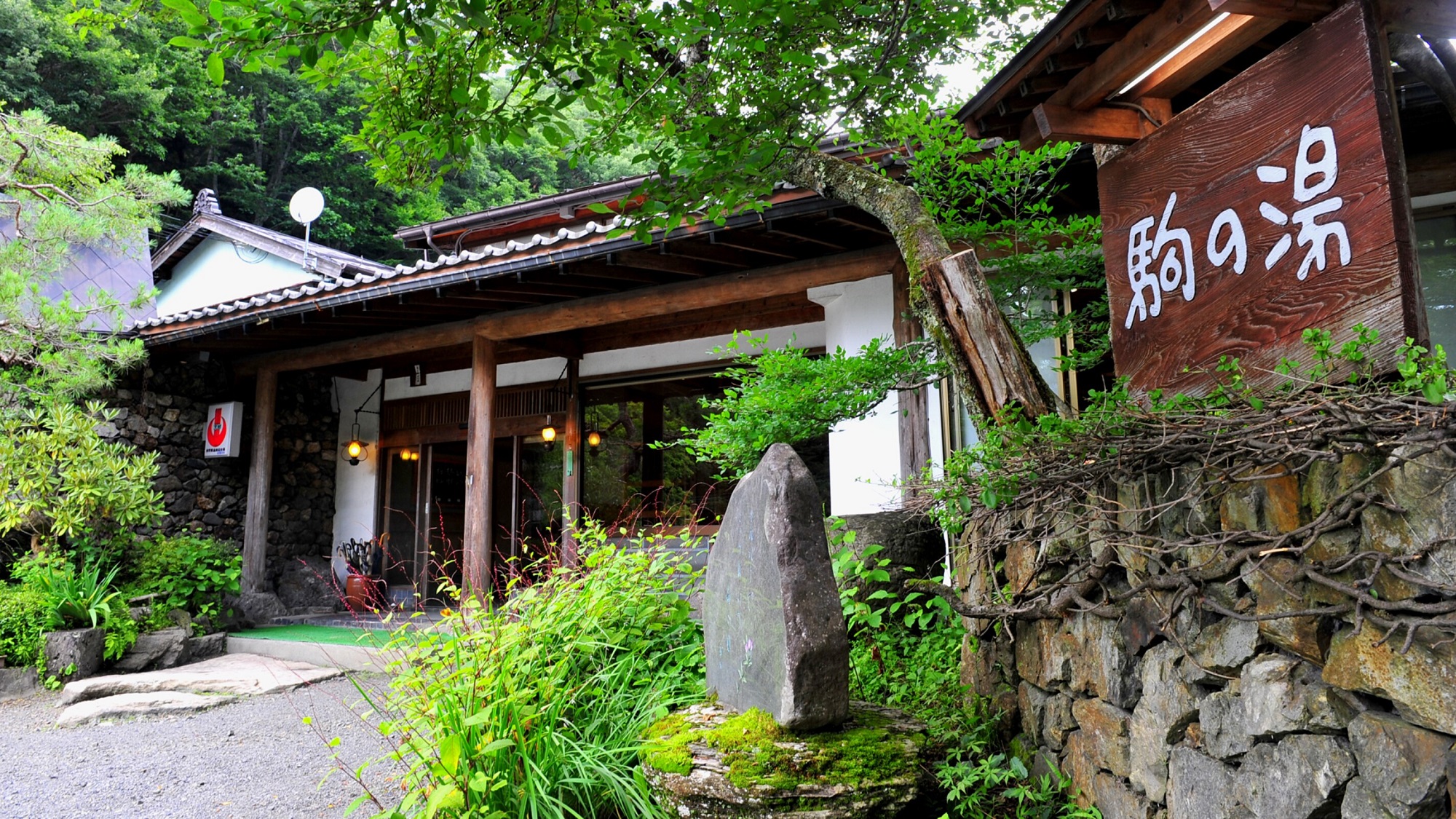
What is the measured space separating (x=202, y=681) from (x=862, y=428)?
569cm

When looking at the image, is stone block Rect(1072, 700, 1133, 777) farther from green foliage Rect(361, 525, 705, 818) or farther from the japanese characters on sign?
green foliage Rect(361, 525, 705, 818)

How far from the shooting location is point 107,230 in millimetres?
8227

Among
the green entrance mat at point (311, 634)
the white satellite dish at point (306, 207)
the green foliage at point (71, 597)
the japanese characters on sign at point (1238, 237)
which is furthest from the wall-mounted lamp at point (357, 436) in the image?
the japanese characters on sign at point (1238, 237)

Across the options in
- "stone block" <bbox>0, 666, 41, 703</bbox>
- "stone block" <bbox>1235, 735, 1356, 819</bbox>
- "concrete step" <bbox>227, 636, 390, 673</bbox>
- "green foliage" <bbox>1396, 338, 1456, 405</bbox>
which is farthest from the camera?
"concrete step" <bbox>227, 636, 390, 673</bbox>

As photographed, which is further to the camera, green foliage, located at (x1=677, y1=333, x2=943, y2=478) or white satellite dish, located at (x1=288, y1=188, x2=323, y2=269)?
white satellite dish, located at (x1=288, y1=188, x2=323, y2=269)

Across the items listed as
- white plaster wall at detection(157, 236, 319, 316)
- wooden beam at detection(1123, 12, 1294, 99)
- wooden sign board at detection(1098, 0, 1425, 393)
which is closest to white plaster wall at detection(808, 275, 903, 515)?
wooden beam at detection(1123, 12, 1294, 99)

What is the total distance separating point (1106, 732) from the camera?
2744mm

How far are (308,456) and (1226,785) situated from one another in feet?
35.8

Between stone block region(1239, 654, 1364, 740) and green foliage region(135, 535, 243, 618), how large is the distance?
357 inches

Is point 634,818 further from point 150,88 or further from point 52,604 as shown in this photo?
point 150,88

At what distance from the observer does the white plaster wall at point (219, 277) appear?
1277 centimetres

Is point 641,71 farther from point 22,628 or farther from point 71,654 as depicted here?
point 22,628

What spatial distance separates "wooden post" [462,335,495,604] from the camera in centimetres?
755

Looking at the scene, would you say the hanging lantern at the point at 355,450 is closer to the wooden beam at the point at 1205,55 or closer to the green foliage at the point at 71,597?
the green foliage at the point at 71,597
